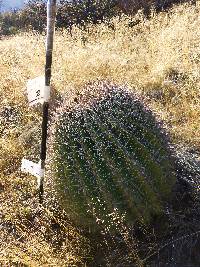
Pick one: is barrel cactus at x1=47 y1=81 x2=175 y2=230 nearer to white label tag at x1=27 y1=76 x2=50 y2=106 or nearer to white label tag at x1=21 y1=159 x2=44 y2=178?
white label tag at x1=27 y1=76 x2=50 y2=106

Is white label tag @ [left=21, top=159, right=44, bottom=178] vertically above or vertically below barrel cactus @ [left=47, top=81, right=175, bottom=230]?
below

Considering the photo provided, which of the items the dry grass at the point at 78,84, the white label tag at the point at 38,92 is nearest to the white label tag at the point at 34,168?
the dry grass at the point at 78,84

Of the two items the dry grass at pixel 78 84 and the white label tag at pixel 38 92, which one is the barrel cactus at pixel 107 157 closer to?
the white label tag at pixel 38 92

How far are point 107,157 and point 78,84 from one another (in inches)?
54.8

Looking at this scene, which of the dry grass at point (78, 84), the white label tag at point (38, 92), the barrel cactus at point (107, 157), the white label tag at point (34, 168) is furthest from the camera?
the white label tag at point (34, 168)

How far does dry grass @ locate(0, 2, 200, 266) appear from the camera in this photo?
351cm

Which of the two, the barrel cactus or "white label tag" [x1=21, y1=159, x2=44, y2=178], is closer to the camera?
the barrel cactus

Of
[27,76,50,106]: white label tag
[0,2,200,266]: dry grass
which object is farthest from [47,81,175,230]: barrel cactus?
[0,2,200,266]: dry grass

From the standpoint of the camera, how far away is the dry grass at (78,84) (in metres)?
3.51

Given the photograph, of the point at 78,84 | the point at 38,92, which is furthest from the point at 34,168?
the point at 78,84

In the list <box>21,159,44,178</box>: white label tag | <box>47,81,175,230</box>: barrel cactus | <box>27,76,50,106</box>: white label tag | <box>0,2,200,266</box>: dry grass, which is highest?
<box>27,76,50,106</box>: white label tag

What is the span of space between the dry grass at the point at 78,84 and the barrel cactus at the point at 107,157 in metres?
0.28

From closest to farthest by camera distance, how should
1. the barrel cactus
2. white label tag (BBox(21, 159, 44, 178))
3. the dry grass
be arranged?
the barrel cactus < the dry grass < white label tag (BBox(21, 159, 44, 178))

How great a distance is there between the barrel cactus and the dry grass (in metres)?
0.28
